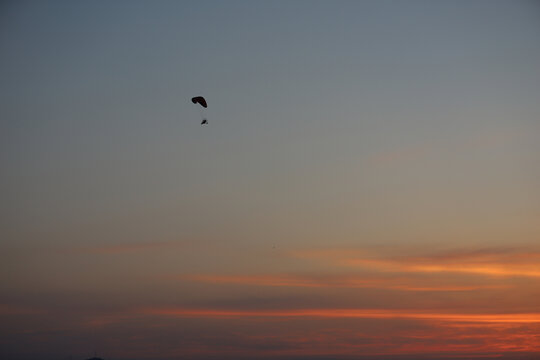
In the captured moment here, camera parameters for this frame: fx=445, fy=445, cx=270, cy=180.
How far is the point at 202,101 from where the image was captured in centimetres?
4988
